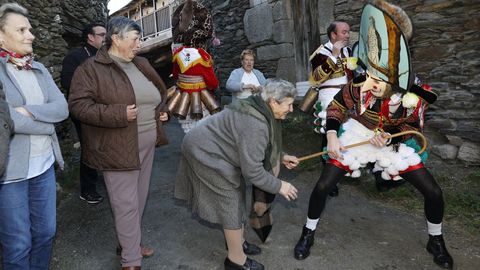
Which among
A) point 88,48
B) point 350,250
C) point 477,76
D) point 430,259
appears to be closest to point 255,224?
point 350,250

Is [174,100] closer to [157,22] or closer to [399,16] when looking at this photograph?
[399,16]

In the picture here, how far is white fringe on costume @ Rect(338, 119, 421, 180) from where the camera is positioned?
8.68 feet

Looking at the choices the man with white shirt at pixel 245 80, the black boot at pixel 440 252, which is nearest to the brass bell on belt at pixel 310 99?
the man with white shirt at pixel 245 80

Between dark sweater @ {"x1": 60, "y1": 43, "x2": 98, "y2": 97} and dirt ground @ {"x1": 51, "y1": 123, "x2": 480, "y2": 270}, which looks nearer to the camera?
dirt ground @ {"x1": 51, "y1": 123, "x2": 480, "y2": 270}

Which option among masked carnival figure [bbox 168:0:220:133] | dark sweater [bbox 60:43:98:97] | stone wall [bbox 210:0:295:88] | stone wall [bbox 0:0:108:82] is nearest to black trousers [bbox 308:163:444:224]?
masked carnival figure [bbox 168:0:220:133]

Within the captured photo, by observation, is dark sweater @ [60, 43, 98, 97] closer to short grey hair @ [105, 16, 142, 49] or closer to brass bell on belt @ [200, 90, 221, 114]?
brass bell on belt @ [200, 90, 221, 114]

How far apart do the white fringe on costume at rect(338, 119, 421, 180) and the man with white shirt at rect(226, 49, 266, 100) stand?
219cm

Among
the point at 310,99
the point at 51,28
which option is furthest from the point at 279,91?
the point at 51,28

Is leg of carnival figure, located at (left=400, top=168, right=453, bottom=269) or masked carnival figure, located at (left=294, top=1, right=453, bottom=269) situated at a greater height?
masked carnival figure, located at (left=294, top=1, right=453, bottom=269)

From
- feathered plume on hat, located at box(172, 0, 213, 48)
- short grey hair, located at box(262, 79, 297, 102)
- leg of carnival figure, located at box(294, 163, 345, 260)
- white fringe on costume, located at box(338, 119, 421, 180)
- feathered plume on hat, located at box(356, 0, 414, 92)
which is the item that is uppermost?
feathered plume on hat, located at box(172, 0, 213, 48)

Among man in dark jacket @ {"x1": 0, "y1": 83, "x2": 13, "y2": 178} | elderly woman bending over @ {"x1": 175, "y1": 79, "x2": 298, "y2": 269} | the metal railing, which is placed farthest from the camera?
the metal railing

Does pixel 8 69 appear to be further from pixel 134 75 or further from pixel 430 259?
pixel 430 259

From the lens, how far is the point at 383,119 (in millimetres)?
2693

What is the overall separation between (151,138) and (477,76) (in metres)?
3.76
